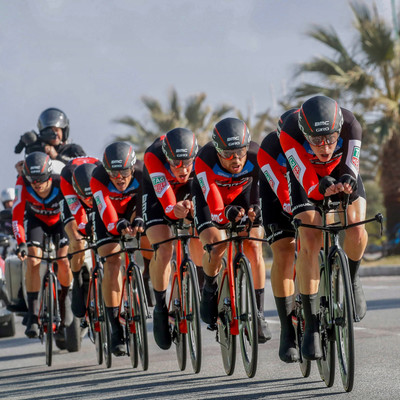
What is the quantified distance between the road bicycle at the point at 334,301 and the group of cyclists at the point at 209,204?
82 millimetres

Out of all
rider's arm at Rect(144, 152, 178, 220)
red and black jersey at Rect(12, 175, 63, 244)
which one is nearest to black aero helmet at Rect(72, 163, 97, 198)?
red and black jersey at Rect(12, 175, 63, 244)

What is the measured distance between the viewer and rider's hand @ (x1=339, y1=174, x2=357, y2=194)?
6.39 m

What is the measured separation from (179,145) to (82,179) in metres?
2.17

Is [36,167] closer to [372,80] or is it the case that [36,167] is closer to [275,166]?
[275,166]

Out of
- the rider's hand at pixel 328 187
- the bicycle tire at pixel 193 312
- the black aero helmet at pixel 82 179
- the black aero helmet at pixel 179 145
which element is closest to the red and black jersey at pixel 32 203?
the black aero helmet at pixel 82 179

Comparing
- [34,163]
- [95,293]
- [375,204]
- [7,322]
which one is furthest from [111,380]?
[375,204]

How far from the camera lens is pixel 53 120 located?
1313cm

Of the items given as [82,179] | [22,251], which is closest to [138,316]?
[82,179]

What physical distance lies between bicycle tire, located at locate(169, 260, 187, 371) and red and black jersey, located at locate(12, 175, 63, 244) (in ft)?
9.66

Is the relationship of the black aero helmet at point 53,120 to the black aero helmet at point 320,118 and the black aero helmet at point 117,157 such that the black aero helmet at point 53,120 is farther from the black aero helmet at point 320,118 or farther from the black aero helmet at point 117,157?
the black aero helmet at point 320,118

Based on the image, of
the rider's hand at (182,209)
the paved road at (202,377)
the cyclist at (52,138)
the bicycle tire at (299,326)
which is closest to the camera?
the paved road at (202,377)

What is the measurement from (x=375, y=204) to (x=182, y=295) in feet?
168

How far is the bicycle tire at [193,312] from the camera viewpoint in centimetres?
816

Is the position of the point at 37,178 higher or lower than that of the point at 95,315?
higher
